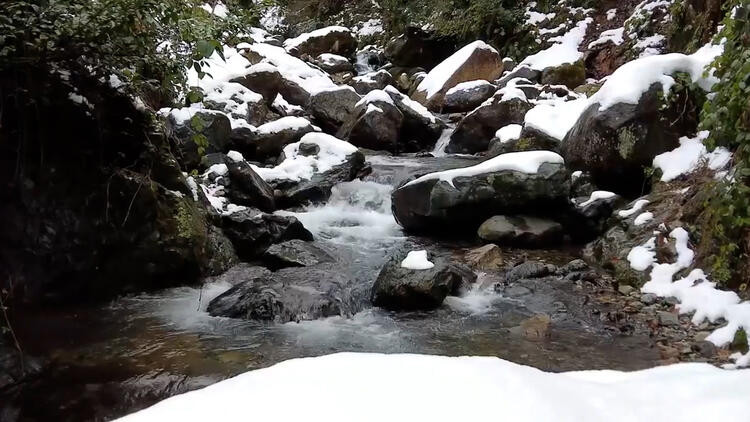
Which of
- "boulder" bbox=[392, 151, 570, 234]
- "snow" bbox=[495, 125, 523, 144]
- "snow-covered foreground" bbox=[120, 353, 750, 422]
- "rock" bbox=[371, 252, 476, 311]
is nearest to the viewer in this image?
"snow-covered foreground" bbox=[120, 353, 750, 422]

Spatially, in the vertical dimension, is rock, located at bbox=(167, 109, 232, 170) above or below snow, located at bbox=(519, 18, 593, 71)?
below

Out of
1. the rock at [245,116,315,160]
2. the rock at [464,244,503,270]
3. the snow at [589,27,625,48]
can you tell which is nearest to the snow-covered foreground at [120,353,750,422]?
the rock at [464,244,503,270]

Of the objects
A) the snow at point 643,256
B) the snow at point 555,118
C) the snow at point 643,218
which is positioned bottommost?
the snow at point 643,256

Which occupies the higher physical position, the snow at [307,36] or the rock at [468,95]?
the snow at [307,36]

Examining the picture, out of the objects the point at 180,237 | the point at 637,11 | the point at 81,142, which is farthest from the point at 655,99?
the point at 637,11

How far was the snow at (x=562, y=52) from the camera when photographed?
14.1 metres

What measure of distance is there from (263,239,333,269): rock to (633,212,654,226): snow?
354 centimetres

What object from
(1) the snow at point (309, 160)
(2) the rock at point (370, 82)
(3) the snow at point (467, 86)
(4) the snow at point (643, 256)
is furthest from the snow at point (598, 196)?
(2) the rock at point (370, 82)

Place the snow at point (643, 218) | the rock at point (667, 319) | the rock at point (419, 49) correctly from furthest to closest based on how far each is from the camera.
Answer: the rock at point (419, 49), the snow at point (643, 218), the rock at point (667, 319)

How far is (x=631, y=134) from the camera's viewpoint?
6.64 m

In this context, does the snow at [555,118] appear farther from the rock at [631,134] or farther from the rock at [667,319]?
the rock at [667,319]

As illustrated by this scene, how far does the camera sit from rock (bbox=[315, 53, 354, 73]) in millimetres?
17769

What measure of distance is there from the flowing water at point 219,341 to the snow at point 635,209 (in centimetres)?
132

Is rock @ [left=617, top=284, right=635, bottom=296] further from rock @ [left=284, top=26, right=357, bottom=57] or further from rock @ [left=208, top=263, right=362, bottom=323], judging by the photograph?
rock @ [left=284, top=26, right=357, bottom=57]
